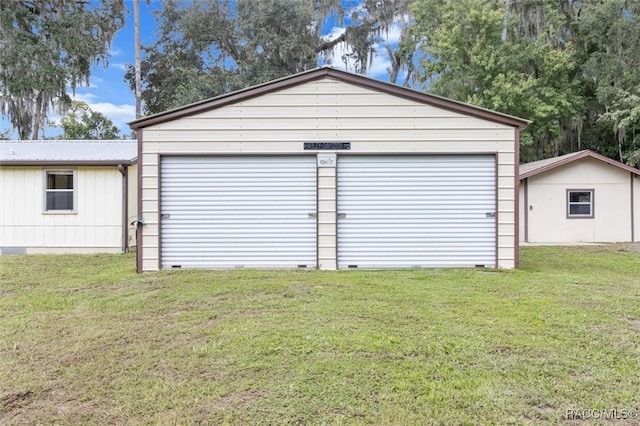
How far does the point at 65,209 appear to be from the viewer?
1079cm

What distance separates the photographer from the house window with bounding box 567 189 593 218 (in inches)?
529

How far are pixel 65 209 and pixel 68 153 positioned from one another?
1.68m

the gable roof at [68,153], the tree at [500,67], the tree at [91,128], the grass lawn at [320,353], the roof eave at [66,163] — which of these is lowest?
the grass lawn at [320,353]

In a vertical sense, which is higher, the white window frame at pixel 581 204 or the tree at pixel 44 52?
the tree at pixel 44 52

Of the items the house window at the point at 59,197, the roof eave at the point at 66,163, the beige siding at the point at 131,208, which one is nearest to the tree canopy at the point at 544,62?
the beige siding at the point at 131,208

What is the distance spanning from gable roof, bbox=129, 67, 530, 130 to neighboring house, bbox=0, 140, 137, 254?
3.89 metres

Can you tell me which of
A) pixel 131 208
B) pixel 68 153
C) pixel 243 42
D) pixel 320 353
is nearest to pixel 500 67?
pixel 243 42

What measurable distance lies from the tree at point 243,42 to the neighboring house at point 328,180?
1194 centimetres

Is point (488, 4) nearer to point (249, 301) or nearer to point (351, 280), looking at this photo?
point (351, 280)

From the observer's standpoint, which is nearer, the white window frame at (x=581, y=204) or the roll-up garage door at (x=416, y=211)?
the roll-up garage door at (x=416, y=211)

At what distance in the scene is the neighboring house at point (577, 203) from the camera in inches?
527

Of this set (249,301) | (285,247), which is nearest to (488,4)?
(285,247)

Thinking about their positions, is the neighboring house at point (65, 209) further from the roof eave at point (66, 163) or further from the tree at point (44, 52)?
the tree at point (44, 52)

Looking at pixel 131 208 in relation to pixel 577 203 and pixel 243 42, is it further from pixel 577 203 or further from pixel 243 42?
pixel 577 203
